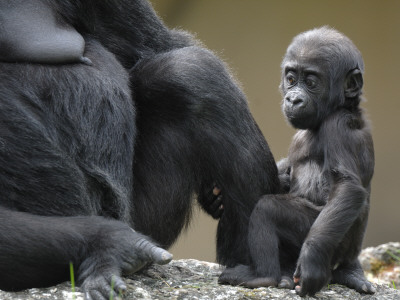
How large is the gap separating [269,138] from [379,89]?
1.12m

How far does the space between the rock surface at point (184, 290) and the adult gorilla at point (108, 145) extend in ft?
0.28

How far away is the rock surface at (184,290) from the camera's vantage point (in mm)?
3135

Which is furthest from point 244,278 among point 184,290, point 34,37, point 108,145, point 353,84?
point 34,37

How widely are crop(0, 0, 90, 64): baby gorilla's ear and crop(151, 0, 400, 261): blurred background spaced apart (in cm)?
426

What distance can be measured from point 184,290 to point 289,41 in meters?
4.79

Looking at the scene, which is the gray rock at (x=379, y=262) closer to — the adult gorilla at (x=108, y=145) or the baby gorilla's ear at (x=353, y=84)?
the baby gorilla's ear at (x=353, y=84)

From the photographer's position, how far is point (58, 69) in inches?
140

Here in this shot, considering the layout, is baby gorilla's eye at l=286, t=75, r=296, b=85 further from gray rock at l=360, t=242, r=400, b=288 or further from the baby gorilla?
gray rock at l=360, t=242, r=400, b=288

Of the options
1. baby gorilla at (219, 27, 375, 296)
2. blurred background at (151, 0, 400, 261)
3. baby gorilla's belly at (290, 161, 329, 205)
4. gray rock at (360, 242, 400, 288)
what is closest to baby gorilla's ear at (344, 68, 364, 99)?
baby gorilla at (219, 27, 375, 296)

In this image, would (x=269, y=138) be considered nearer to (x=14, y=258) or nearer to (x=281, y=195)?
(x=281, y=195)

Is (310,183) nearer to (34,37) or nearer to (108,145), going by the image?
(108,145)

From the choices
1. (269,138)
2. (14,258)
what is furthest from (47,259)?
(269,138)

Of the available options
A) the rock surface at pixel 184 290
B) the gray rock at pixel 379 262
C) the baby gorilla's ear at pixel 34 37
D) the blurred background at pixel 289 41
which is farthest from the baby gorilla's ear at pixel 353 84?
the blurred background at pixel 289 41

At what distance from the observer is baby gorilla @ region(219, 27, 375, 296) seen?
11.8ft
